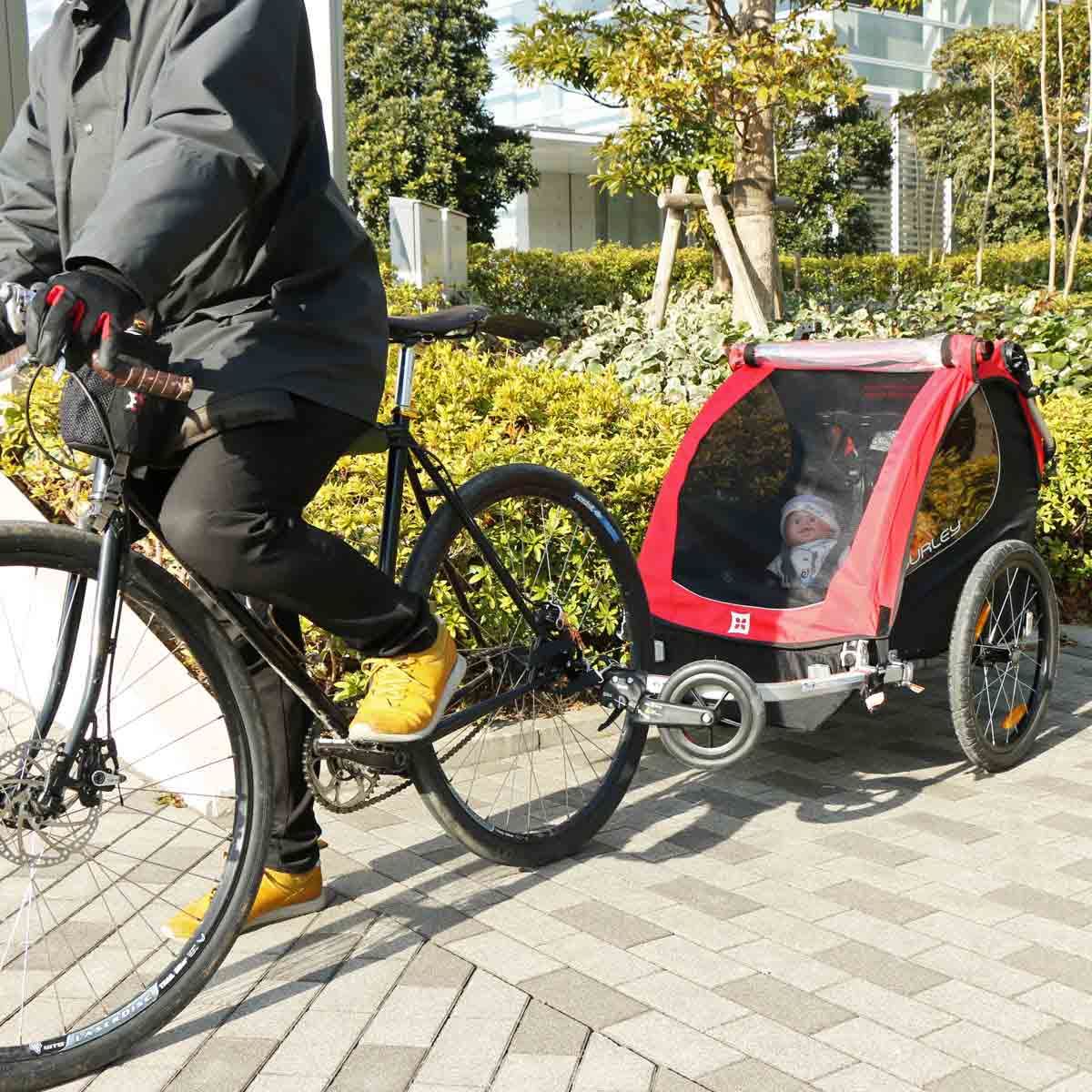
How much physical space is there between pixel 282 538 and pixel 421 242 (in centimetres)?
996

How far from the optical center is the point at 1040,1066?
2.71 metres

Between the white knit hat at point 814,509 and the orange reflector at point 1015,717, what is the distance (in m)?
0.78

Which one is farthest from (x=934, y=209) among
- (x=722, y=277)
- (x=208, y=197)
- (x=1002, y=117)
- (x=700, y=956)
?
(x=208, y=197)

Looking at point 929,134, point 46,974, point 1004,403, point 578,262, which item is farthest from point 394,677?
point 929,134

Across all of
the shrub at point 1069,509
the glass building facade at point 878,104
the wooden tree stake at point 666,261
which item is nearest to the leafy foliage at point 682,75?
the wooden tree stake at point 666,261

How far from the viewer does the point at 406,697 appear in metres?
3.13

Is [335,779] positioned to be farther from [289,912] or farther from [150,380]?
[150,380]

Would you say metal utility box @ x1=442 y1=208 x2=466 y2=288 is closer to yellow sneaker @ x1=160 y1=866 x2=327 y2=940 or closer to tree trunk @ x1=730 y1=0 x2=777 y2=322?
tree trunk @ x1=730 y1=0 x2=777 y2=322

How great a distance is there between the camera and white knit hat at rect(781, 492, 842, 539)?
4441 millimetres

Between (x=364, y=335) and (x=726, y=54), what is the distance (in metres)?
6.70

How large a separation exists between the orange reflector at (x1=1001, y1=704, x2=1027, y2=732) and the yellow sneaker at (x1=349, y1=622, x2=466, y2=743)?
2.06 metres

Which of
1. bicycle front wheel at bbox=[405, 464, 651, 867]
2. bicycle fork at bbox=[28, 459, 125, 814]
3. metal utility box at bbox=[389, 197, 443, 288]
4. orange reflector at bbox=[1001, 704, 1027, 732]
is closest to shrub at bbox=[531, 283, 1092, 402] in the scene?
metal utility box at bbox=[389, 197, 443, 288]

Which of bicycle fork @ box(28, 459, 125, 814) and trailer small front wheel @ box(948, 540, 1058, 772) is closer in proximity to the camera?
bicycle fork @ box(28, 459, 125, 814)

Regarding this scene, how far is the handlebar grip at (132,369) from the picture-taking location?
2277mm
